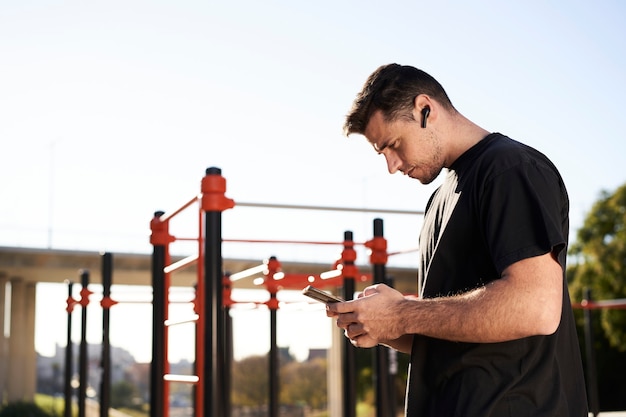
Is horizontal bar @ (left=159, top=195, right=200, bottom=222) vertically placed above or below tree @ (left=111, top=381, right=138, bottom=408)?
above

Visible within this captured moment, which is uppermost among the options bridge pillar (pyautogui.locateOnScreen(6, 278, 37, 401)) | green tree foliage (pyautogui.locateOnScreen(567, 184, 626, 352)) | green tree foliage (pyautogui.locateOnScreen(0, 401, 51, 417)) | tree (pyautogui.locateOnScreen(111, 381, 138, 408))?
green tree foliage (pyautogui.locateOnScreen(567, 184, 626, 352))

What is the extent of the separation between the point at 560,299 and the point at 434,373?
1.04 ft

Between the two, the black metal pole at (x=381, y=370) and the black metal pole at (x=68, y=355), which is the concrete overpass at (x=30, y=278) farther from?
the black metal pole at (x=381, y=370)

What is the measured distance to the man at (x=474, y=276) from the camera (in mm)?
1729

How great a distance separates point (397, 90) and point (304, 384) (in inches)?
1373

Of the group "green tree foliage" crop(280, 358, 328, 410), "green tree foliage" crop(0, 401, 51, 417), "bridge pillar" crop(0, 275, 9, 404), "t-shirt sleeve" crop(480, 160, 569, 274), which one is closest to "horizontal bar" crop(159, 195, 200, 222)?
"t-shirt sleeve" crop(480, 160, 569, 274)

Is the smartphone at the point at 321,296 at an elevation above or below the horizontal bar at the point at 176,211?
below

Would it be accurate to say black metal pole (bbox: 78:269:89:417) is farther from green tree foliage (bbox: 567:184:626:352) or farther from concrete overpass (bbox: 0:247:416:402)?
green tree foliage (bbox: 567:184:626:352)

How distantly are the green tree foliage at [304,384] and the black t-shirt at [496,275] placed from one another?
3358 centimetres

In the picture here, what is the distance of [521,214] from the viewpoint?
1.76 m

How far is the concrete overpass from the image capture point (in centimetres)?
2461

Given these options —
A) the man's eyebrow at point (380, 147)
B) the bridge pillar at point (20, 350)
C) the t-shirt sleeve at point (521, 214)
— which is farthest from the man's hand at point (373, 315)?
the bridge pillar at point (20, 350)

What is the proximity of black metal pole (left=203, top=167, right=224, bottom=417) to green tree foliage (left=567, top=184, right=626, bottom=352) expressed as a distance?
21.3 meters

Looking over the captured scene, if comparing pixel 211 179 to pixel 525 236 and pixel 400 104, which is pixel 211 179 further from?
pixel 525 236
